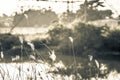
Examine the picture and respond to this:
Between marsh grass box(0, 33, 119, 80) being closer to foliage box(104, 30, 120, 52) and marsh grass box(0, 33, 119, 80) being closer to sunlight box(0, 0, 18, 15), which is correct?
foliage box(104, 30, 120, 52)

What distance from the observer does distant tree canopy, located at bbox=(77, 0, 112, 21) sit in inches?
281

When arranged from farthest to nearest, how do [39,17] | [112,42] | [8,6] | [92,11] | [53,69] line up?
[39,17], [92,11], [8,6], [112,42], [53,69]

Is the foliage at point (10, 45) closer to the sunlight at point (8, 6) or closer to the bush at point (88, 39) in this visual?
the sunlight at point (8, 6)

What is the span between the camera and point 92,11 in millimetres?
7246

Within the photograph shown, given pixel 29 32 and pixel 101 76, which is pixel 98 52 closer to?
pixel 29 32

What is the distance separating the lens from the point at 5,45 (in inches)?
266

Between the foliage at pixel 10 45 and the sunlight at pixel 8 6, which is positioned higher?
the sunlight at pixel 8 6

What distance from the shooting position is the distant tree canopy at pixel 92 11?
23.4 feet

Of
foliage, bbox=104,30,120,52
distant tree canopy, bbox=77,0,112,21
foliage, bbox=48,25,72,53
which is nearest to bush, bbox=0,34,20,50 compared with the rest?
foliage, bbox=48,25,72,53

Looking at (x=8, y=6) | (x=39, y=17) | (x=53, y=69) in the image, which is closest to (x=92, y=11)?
(x=39, y=17)

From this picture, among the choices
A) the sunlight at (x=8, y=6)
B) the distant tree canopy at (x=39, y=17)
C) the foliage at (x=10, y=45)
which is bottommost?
the foliage at (x=10, y=45)

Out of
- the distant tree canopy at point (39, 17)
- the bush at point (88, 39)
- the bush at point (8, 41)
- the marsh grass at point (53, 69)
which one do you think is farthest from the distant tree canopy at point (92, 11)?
the bush at point (8, 41)

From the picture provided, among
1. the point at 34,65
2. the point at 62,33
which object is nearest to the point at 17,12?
the point at 62,33

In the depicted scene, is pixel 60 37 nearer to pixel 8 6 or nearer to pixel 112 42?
pixel 112 42
